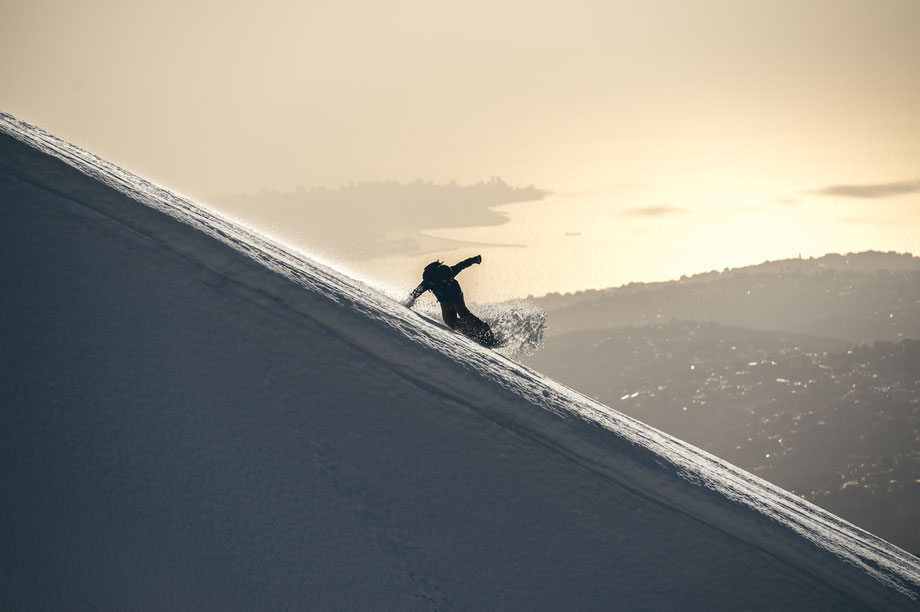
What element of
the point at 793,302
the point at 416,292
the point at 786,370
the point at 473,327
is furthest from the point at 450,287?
the point at 793,302

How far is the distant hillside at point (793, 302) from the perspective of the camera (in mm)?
57250

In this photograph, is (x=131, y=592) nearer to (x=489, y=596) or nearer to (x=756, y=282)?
(x=489, y=596)

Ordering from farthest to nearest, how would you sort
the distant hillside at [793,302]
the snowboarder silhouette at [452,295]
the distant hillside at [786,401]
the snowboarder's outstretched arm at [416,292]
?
the distant hillside at [793,302] < the distant hillside at [786,401] < the snowboarder's outstretched arm at [416,292] < the snowboarder silhouette at [452,295]

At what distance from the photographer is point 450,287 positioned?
266 inches

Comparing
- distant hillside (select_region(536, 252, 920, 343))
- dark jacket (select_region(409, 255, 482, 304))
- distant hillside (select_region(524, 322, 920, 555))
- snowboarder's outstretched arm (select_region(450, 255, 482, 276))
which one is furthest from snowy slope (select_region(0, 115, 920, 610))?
distant hillside (select_region(536, 252, 920, 343))

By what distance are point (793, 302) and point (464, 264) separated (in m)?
66.4

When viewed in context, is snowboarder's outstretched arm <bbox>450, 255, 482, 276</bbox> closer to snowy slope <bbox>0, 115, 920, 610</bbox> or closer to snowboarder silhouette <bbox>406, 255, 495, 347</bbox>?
snowboarder silhouette <bbox>406, 255, 495, 347</bbox>

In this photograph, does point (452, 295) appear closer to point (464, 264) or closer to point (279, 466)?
point (464, 264)

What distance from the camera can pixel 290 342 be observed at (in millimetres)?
4316

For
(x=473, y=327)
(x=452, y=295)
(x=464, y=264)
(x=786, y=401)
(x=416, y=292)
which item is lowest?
(x=473, y=327)

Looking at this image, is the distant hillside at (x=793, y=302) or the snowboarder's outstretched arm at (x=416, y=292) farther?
the distant hillside at (x=793, y=302)

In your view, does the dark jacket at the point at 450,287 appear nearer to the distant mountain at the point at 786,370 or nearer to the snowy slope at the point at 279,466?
the snowy slope at the point at 279,466

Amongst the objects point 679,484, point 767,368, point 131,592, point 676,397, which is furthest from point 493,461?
point 767,368

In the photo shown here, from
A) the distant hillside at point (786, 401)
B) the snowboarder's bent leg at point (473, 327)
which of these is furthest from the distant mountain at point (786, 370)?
the snowboarder's bent leg at point (473, 327)
